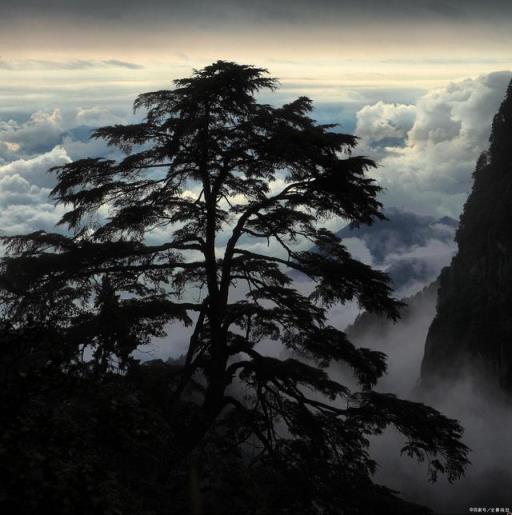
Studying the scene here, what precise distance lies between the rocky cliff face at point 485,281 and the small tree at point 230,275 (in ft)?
305

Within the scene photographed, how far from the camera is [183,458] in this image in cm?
866

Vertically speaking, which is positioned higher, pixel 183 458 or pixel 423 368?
pixel 423 368

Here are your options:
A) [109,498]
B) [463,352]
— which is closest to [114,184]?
[109,498]

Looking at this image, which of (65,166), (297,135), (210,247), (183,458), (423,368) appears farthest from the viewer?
(423,368)

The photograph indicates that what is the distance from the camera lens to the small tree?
9.63 metres

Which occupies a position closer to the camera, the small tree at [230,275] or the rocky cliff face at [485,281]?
the small tree at [230,275]

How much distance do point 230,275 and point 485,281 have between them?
102 meters

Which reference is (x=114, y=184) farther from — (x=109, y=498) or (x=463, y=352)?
(x=463, y=352)

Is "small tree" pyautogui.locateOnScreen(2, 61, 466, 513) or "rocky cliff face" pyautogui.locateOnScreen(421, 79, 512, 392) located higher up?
"rocky cliff face" pyautogui.locateOnScreen(421, 79, 512, 392)

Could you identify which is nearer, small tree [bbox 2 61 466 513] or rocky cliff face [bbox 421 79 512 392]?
small tree [bbox 2 61 466 513]

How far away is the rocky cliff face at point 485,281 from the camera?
96.2 metres

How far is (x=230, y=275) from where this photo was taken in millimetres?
11781

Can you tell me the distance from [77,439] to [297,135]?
20.3 feet

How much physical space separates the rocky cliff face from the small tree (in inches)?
3656
